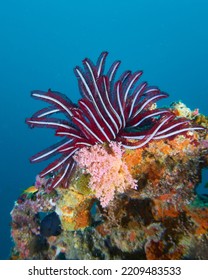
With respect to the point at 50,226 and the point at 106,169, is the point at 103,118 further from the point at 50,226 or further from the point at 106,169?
the point at 50,226

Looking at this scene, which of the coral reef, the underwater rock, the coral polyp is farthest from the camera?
the underwater rock

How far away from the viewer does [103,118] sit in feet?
15.0

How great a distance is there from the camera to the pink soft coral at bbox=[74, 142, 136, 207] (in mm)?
4555

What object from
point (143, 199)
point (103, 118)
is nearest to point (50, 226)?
point (143, 199)

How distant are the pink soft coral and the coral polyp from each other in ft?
0.52

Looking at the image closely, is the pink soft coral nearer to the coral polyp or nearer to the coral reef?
the coral reef

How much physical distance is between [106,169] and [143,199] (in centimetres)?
79

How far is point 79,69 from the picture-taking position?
→ 5148 millimetres

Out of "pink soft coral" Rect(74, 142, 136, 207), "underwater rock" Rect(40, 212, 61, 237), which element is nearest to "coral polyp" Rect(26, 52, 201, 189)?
"pink soft coral" Rect(74, 142, 136, 207)

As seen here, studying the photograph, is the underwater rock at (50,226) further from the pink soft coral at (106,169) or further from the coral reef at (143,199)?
the pink soft coral at (106,169)

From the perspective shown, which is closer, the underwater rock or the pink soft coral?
the pink soft coral

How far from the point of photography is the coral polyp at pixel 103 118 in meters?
4.52
